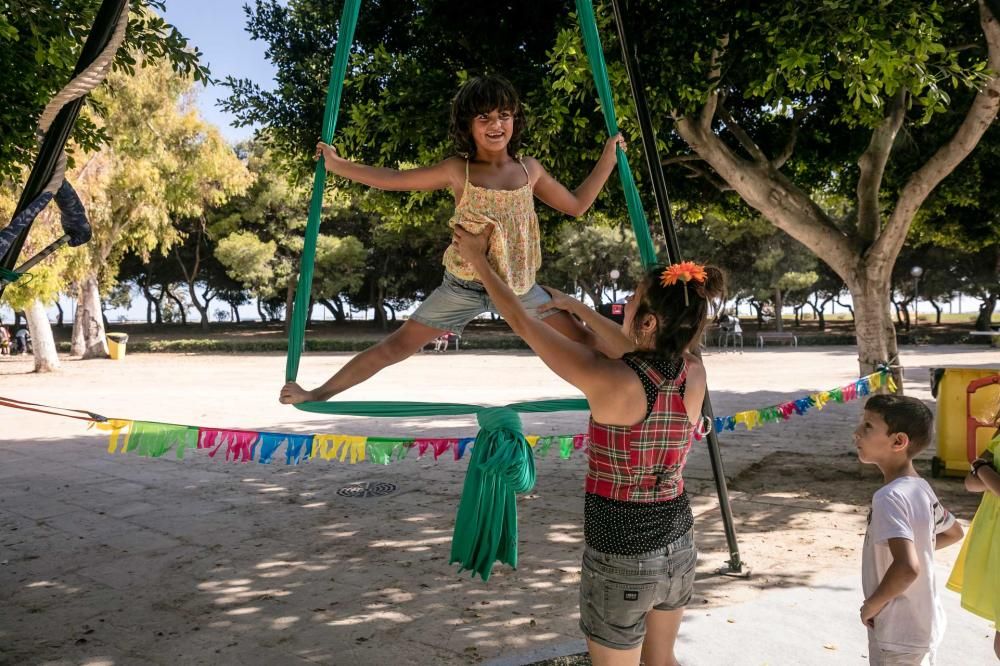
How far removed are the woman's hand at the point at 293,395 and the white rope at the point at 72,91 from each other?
102cm

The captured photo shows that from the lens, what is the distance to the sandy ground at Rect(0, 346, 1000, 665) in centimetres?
352

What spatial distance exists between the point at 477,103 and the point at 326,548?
3.32 metres

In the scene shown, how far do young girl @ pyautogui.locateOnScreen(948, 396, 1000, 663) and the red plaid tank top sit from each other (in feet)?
3.61

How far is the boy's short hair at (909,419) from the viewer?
211 centimetres

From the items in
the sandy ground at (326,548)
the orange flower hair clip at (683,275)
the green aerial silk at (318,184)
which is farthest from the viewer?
the sandy ground at (326,548)

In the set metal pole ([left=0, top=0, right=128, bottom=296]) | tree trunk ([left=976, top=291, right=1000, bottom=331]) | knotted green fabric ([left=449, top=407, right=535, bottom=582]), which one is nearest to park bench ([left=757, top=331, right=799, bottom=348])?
tree trunk ([left=976, top=291, right=1000, bottom=331])

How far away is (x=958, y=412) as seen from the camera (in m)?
6.39

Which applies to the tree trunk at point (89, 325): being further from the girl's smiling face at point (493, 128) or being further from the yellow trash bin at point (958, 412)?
the girl's smiling face at point (493, 128)

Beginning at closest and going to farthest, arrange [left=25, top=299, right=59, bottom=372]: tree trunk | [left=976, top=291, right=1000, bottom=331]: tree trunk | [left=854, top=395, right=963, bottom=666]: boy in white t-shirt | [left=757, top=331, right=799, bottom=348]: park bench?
[left=854, top=395, right=963, bottom=666]: boy in white t-shirt
[left=25, top=299, right=59, bottom=372]: tree trunk
[left=757, top=331, right=799, bottom=348]: park bench
[left=976, top=291, right=1000, bottom=331]: tree trunk

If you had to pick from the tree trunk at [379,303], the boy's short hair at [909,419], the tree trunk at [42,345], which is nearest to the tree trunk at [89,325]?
the tree trunk at [42,345]

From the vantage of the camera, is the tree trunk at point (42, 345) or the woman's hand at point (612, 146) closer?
the woman's hand at point (612, 146)

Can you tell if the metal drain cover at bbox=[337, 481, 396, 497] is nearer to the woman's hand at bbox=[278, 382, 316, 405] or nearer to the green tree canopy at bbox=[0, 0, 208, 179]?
the green tree canopy at bbox=[0, 0, 208, 179]

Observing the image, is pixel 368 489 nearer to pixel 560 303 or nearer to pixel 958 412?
pixel 560 303

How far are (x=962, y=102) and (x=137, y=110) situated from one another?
16278mm
